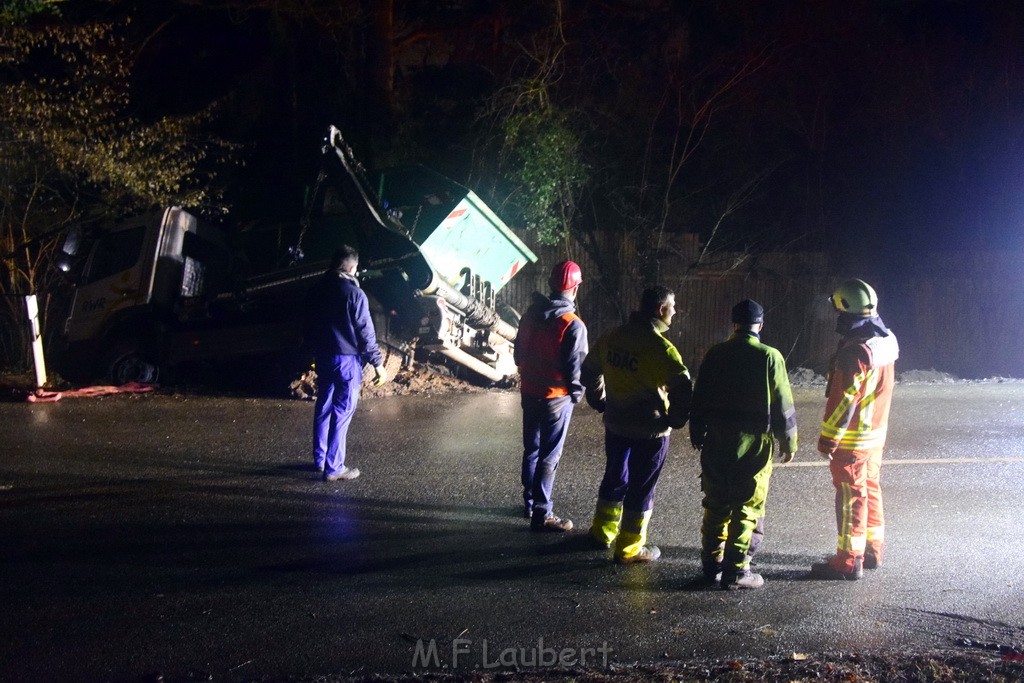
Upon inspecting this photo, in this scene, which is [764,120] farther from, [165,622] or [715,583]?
[165,622]

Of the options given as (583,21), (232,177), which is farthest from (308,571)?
(583,21)

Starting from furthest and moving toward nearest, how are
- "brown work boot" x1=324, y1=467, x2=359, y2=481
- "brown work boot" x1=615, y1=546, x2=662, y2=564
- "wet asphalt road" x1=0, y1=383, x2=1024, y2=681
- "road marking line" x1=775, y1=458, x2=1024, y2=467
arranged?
"road marking line" x1=775, y1=458, x2=1024, y2=467 → "brown work boot" x1=324, y1=467, x2=359, y2=481 → "brown work boot" x1=615, y1=546, x2=662, y2=564 → "wet asphalt road" x1=0, y1=383, x2=1024, y2=681

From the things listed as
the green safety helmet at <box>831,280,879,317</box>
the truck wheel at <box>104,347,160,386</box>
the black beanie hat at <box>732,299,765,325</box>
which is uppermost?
the green safety helmet at <box>831,280,879,317</box>

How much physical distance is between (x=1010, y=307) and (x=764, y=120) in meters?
5.76

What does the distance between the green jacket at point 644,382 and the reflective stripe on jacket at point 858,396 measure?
0.83m

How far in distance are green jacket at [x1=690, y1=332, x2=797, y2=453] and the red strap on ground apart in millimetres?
8484

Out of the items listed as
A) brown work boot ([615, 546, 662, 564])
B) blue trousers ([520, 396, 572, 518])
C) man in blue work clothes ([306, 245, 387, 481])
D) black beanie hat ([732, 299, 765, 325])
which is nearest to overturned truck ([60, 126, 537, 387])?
man in blue work clothes ([306, 245, 387, 481])

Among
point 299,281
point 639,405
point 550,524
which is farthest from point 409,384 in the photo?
point 639,405

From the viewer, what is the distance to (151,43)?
18281 mm

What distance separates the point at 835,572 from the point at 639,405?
1.48 metres

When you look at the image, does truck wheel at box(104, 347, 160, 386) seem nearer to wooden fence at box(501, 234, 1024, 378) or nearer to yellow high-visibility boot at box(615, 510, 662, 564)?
wooden fence at box(501, 234, 1024, 378)

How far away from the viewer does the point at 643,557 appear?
5.73 meters

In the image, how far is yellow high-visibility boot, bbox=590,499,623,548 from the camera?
19.3ft

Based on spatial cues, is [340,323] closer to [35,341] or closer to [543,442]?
[543,442]
